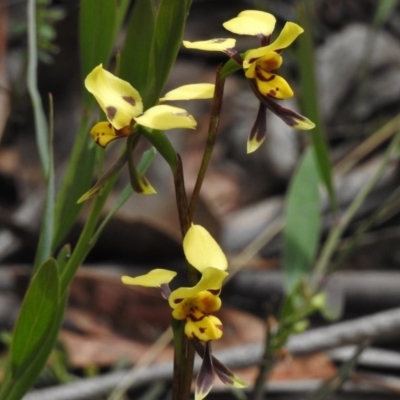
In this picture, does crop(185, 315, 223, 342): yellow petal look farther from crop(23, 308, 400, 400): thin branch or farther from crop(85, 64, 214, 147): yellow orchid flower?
crop(23, 308, 400, 400): thin branch

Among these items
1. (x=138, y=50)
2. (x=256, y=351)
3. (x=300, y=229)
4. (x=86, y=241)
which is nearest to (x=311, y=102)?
(x=300, y=229)

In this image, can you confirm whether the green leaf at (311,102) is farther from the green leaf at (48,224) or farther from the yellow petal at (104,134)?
the yellow petal at (104,134)

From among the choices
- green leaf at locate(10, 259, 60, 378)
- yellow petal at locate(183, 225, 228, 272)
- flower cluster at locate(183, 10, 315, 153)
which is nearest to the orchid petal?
flower cluster at locate(183, 10, 315, 153)

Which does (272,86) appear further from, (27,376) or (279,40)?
(27,376)

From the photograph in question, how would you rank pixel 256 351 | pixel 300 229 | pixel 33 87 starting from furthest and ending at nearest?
pixel 300 229, pixel 256 351, pixel 33 87

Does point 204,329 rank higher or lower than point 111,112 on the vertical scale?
lower

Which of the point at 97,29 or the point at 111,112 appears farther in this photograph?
the point at 97,29

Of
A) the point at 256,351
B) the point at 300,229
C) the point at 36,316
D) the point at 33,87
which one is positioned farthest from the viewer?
the point at 300,229

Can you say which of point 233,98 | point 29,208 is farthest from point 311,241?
point 233,98
